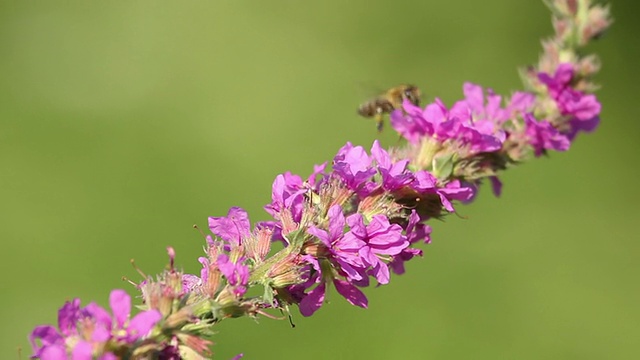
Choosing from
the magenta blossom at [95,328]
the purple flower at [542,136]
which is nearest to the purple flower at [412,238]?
the purple flower at [542,136]

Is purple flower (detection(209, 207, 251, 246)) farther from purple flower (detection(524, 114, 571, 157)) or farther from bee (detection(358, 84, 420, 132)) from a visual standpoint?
bee (detection(358, 84, 420, 132))

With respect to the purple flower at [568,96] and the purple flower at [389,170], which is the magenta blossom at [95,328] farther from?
the purple flower at [568,96]

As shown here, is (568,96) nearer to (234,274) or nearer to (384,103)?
(384,103)

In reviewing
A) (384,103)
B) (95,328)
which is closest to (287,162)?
(384,103)

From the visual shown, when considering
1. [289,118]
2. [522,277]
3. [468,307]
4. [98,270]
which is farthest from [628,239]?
[98,270]

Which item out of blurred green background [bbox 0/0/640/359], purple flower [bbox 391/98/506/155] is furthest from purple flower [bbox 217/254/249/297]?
blurred green background [bbox 0/0/640/359]

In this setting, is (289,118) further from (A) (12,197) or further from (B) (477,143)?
(B) (477,143)
